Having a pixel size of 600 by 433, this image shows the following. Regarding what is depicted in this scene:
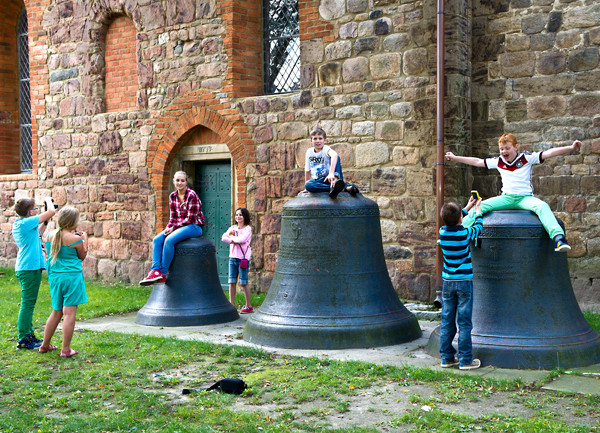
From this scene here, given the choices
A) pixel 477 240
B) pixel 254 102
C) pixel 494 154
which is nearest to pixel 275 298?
pixel 477 240

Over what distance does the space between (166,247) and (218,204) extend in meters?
3.56

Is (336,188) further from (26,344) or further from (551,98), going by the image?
(551,98)

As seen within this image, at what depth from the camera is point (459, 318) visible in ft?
20.0

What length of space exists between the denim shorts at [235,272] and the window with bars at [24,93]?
8.47m

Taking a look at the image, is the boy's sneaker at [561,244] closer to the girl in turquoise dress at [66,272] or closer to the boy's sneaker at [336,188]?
the boy's sneaker at [336,188]

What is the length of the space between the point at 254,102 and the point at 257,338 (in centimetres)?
504

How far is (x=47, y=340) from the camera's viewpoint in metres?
7.05

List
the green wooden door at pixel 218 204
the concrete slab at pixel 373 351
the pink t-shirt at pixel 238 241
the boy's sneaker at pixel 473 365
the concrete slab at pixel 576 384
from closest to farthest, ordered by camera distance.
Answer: the concrete slab at pixel 576 384
the concrete slab at pixel 373 351
the boy's sneaker at pixel 473 365
the pink t-shirt at pixel 238 241
the green wooden door at pixel 218 204

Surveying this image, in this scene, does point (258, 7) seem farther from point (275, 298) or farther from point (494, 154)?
point (275, 298)

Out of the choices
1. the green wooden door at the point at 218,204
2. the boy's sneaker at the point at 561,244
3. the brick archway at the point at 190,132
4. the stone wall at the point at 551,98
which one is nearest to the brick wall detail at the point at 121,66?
the brick archway at the point at 190,132

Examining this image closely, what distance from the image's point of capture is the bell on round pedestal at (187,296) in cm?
865

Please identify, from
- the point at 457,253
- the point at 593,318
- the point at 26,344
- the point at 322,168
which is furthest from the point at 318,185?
the point at 593,318

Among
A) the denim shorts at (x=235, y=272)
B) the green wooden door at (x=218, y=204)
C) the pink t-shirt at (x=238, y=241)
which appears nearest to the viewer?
the pink t-shirt at (x=238, y=241)

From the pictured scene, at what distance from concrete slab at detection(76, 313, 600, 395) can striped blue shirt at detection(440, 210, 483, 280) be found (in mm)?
796
